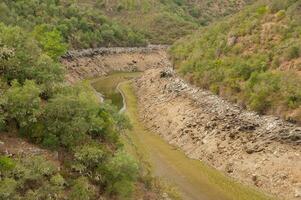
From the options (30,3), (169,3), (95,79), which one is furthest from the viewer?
(169,3)

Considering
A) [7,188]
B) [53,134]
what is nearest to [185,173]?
[53,134]

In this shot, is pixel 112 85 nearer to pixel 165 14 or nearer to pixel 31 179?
pixel 31 179

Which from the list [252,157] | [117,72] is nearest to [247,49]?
[252,157]

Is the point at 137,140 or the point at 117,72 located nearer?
the point at 137,140

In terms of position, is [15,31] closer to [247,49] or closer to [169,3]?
[247,49]

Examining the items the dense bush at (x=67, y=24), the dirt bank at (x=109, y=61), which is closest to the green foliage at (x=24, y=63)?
the dense bush at (x=67, y=24)

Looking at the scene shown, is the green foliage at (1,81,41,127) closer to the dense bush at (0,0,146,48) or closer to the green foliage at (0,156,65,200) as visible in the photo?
the green foliage at (0,156,65,200)
